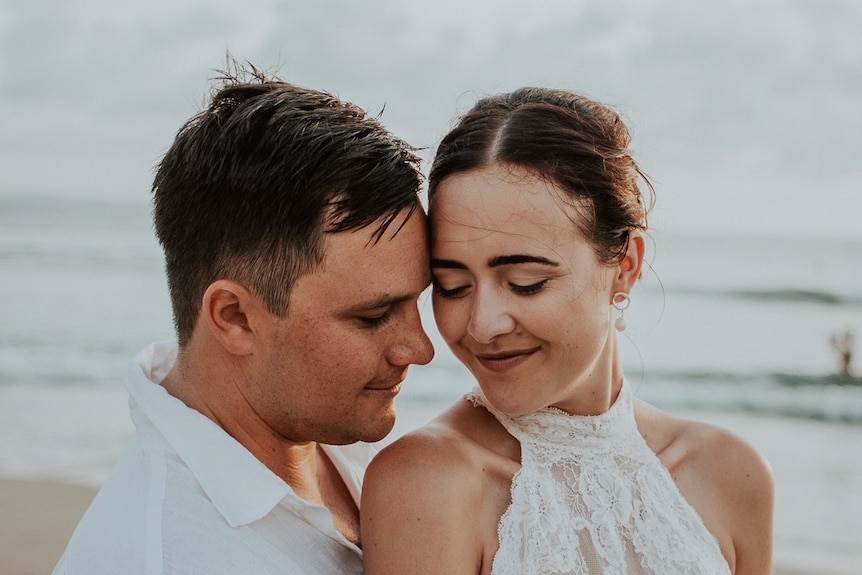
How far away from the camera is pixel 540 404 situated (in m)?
3.00

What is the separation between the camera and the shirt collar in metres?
2.57

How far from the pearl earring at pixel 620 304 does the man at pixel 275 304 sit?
2.03ft

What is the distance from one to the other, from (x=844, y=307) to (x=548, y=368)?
58.6 ft

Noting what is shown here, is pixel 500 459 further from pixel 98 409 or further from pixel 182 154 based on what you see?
pixel 98 409

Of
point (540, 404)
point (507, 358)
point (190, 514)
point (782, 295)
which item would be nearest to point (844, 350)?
point (782, 295)

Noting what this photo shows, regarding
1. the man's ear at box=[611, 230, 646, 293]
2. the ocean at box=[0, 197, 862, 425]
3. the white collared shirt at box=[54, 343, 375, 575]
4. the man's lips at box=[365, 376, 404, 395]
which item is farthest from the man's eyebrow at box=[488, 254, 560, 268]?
the ocean at box=[0, 197, 862, 425]

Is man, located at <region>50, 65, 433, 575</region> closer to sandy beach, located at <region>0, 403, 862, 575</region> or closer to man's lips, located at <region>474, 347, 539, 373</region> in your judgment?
man's lips, located at <region>474, 347, 539, 373</region>

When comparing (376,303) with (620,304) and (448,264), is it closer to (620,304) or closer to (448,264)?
(448,264)

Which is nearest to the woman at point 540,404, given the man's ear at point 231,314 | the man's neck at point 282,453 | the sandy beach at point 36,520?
the man's neck at point 282,453

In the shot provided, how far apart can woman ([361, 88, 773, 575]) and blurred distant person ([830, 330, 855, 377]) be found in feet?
41.8

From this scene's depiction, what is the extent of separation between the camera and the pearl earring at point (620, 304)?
3.15 m

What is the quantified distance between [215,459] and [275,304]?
466 mm

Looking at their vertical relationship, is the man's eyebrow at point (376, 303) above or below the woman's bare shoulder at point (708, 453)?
above

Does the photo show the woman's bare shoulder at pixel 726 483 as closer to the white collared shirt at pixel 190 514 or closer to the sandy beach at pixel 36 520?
the white collared shirt at pixel 190 514
